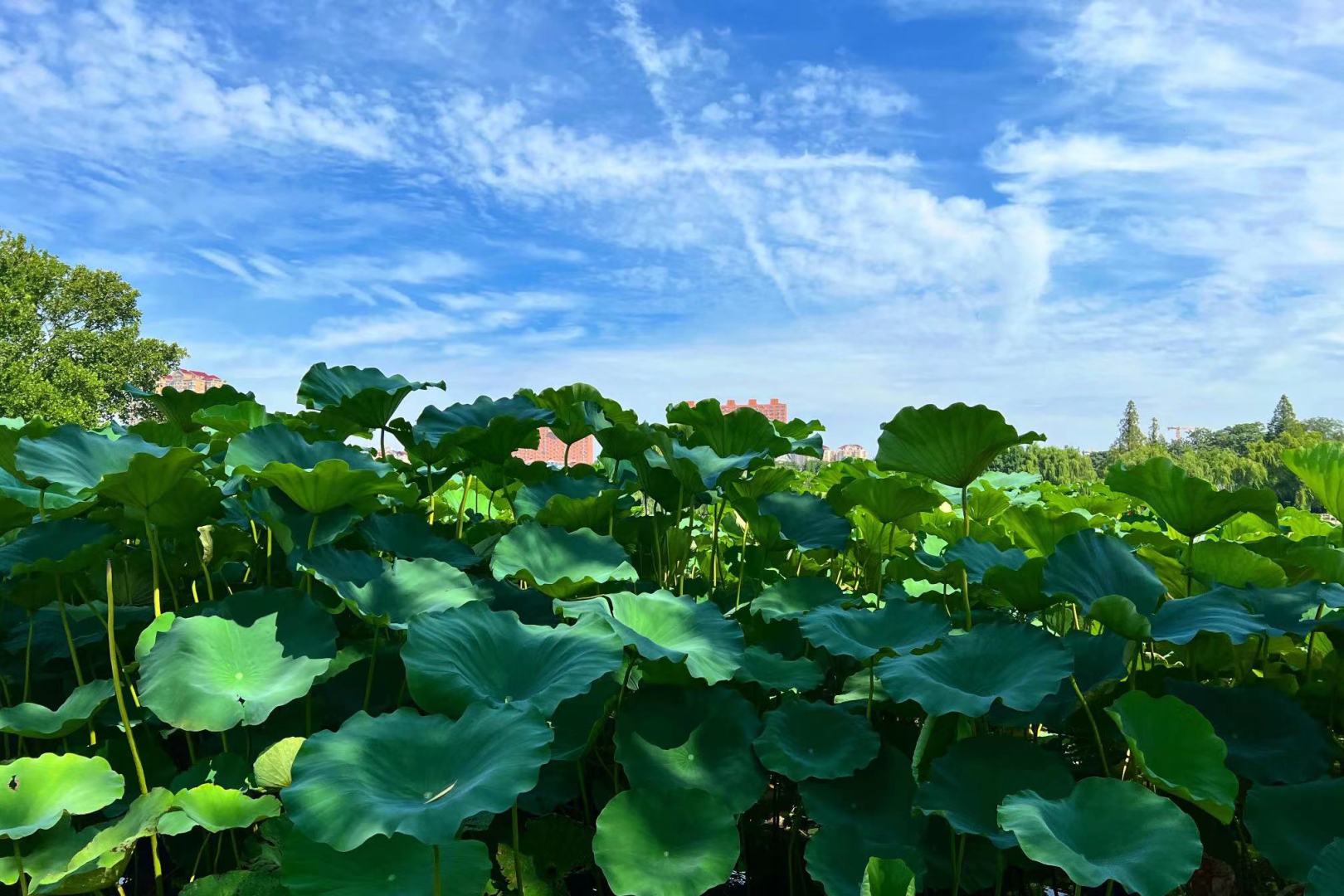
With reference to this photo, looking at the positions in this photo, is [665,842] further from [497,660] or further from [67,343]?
[67,343]

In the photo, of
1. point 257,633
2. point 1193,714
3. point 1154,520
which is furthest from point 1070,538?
point 1154,520

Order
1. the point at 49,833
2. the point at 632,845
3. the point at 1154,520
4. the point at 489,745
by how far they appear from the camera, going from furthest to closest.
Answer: the point at 1154,520 < the point at 49,833 < the point at 632,845 < the point at 489,745

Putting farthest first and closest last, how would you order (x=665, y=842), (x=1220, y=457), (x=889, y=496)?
(x=1220, y=457), (x=889, y=496), (x=665, y=842)

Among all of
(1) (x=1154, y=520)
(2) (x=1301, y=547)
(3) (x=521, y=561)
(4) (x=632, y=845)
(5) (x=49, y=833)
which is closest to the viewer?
(4) (x=632, y=845)

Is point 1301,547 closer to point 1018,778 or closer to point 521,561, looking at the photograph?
point 1018,778

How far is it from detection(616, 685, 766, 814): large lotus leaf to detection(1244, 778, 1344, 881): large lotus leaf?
563mm

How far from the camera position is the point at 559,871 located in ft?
3.61

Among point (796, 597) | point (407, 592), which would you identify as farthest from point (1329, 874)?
point (407, 592)

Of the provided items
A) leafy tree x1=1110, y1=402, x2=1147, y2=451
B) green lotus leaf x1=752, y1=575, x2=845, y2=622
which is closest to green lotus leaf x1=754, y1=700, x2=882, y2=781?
green lotus leaf x1=752, y1=575, x2=845, y2=622

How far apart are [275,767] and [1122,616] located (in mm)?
1031

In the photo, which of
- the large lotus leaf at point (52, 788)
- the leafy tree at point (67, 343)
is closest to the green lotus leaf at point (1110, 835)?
the large lotus leaf at point (52, 788)

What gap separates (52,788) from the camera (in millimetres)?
1040

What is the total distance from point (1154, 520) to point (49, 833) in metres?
3.01

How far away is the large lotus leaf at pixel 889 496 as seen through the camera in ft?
4.59
